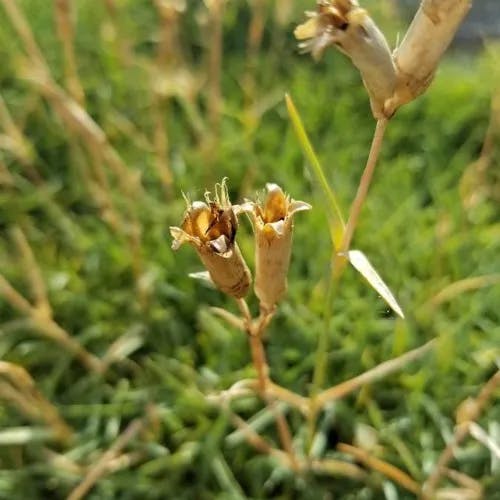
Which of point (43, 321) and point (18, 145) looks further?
point (18, 145)

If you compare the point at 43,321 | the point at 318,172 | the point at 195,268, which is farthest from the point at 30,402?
the point at 318,172

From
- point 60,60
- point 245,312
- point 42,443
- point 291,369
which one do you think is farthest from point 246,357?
point 60,60

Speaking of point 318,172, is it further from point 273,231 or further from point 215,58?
point 215,58

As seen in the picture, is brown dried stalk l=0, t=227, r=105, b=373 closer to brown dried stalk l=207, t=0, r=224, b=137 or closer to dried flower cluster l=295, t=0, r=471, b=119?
brown dried stalk l=207, t=0, r=224, b=137

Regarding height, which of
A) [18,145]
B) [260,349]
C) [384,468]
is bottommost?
[384,468]

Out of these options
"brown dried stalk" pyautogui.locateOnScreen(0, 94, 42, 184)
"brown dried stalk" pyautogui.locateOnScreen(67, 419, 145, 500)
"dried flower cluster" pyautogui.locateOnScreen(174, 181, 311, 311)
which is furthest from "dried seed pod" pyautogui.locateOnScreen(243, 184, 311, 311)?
"brown dried stalk" pyautogui.locateOnScreen(0, 94, 42, 184)

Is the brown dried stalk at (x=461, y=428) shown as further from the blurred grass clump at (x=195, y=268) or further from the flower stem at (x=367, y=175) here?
the flower stem at (x=367, y=175)
